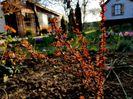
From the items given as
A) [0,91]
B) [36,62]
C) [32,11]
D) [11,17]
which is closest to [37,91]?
[0,91]

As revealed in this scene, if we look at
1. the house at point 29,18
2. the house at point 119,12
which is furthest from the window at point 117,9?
the house at point 29,18

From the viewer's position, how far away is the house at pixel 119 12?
2891 centimetres

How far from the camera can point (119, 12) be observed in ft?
97.5

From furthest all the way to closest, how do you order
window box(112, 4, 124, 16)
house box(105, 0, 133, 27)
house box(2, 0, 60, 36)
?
window box(112, 4, 124, 16) → house box(105, 0, 133, 27) → house box(2, 0, 60, 36)

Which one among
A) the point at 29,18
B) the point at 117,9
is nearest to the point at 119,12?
the point at 117,9

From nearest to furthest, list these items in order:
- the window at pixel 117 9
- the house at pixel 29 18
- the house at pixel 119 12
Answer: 1. the house at pixel 29 18
2. the house at pixel 119 12
3. the window at pixel 117 9

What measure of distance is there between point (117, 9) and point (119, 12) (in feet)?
1.74

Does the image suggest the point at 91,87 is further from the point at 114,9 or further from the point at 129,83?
the point at 114,9

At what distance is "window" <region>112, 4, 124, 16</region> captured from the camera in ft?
96.6

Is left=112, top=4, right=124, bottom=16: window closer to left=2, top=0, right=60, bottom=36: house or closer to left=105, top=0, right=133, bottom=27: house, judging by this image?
left=105, top=0, right=133, bottom=27: house

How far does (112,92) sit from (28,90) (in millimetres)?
1465

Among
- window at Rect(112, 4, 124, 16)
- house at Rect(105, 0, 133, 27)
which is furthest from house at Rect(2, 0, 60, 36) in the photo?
window at Rect(112, 4, 124, 16)

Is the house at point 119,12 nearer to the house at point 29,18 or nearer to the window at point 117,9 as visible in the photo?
the window at point 117,9

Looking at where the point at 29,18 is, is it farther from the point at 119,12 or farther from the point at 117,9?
the point at 119,12
